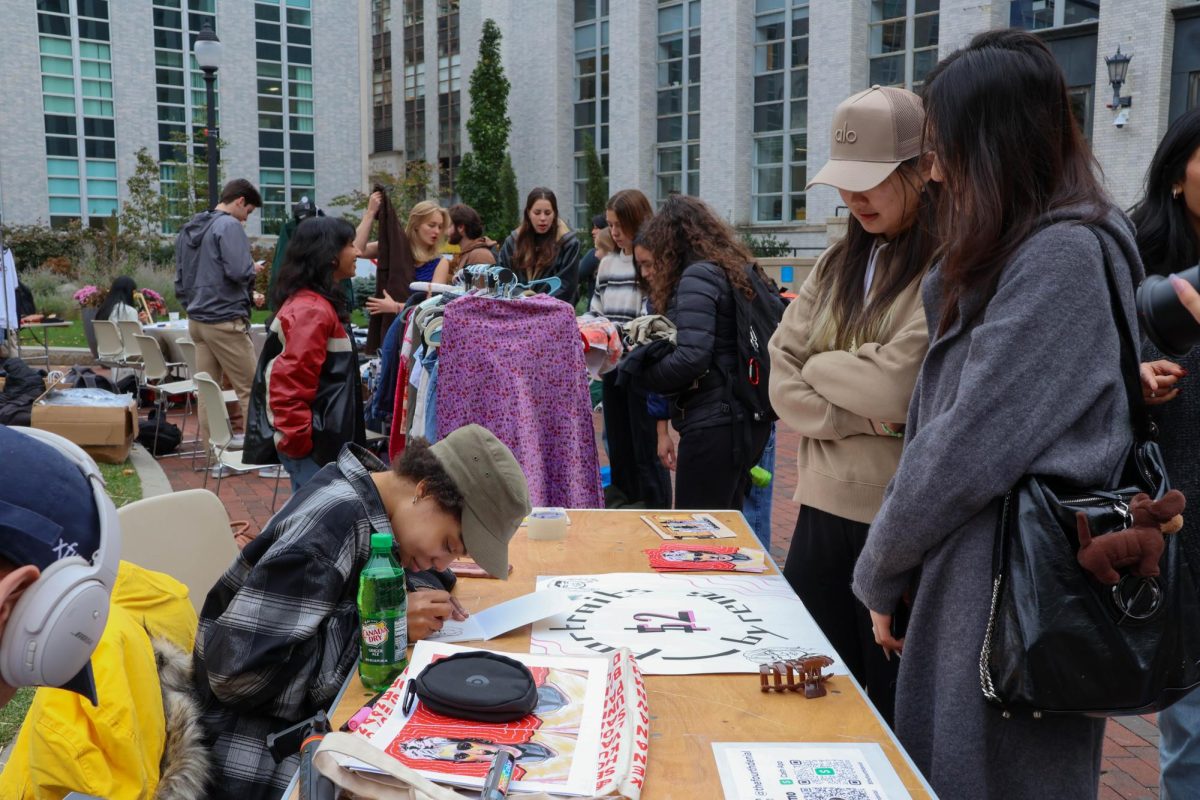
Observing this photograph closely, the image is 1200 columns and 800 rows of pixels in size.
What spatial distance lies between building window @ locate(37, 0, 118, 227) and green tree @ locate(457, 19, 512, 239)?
12145 millimetres

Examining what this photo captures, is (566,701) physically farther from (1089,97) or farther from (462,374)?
(1089,97)

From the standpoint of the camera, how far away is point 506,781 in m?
1.46

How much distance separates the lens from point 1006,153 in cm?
177

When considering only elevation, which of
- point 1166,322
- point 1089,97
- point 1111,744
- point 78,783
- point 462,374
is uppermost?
point 1089,97

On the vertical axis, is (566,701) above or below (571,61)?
→ below

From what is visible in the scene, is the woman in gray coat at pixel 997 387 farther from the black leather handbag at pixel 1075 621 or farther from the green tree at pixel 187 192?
the green tree at pixel 187 192

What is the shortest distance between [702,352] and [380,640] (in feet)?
7.51

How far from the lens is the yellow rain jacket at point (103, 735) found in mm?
1701

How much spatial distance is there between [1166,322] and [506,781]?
1.25 metres

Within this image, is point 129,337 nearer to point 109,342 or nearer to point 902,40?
point 109,342

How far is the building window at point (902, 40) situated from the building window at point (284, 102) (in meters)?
21.7

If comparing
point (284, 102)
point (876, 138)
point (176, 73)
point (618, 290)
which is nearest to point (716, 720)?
point (876, 138)

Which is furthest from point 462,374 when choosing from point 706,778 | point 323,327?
point 706,778

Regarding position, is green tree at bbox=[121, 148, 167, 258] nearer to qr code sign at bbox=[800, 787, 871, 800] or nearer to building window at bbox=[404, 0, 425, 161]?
building window at bbox=[404, 0, 425, 161]
